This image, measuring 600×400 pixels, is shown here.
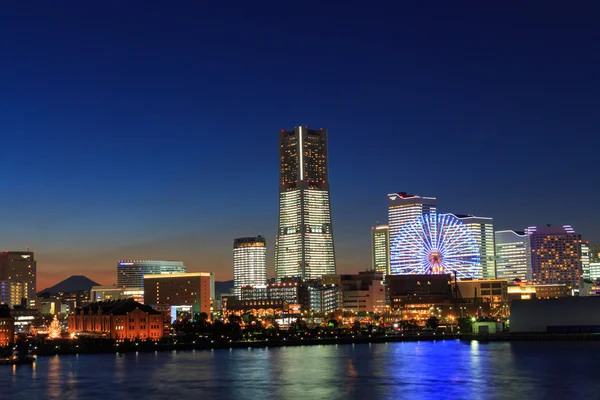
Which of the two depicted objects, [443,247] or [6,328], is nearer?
[6,328]

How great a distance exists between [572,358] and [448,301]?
10861 cm

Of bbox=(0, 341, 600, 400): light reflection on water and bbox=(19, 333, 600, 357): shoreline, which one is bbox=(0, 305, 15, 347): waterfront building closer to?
bbox=(19, 333, 600, 357): shoreline

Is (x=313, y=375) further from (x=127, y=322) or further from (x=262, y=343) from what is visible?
(x=127, y=322)

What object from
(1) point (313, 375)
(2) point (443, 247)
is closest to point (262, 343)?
(1) point (313, 375)

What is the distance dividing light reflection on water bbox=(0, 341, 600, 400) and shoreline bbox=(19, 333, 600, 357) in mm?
6252

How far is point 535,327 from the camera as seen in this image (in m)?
128

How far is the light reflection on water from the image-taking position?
2306 inches

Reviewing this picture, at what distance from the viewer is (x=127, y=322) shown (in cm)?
11619

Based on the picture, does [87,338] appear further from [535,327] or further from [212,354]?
[535,327]

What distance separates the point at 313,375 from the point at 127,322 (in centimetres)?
5285

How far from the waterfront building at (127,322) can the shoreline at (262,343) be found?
661cm

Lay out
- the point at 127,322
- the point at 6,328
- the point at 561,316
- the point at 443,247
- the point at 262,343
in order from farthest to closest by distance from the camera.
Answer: the point at 443,247 → the point at 561,316 → the point at 262,343 → the point at 127,322 → the point at 6,328

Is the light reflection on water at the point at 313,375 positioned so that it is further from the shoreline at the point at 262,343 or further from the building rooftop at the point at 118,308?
the building rooftop at the point at 118,308

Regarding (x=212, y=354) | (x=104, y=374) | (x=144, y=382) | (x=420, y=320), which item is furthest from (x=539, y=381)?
(x=420, y=320)
